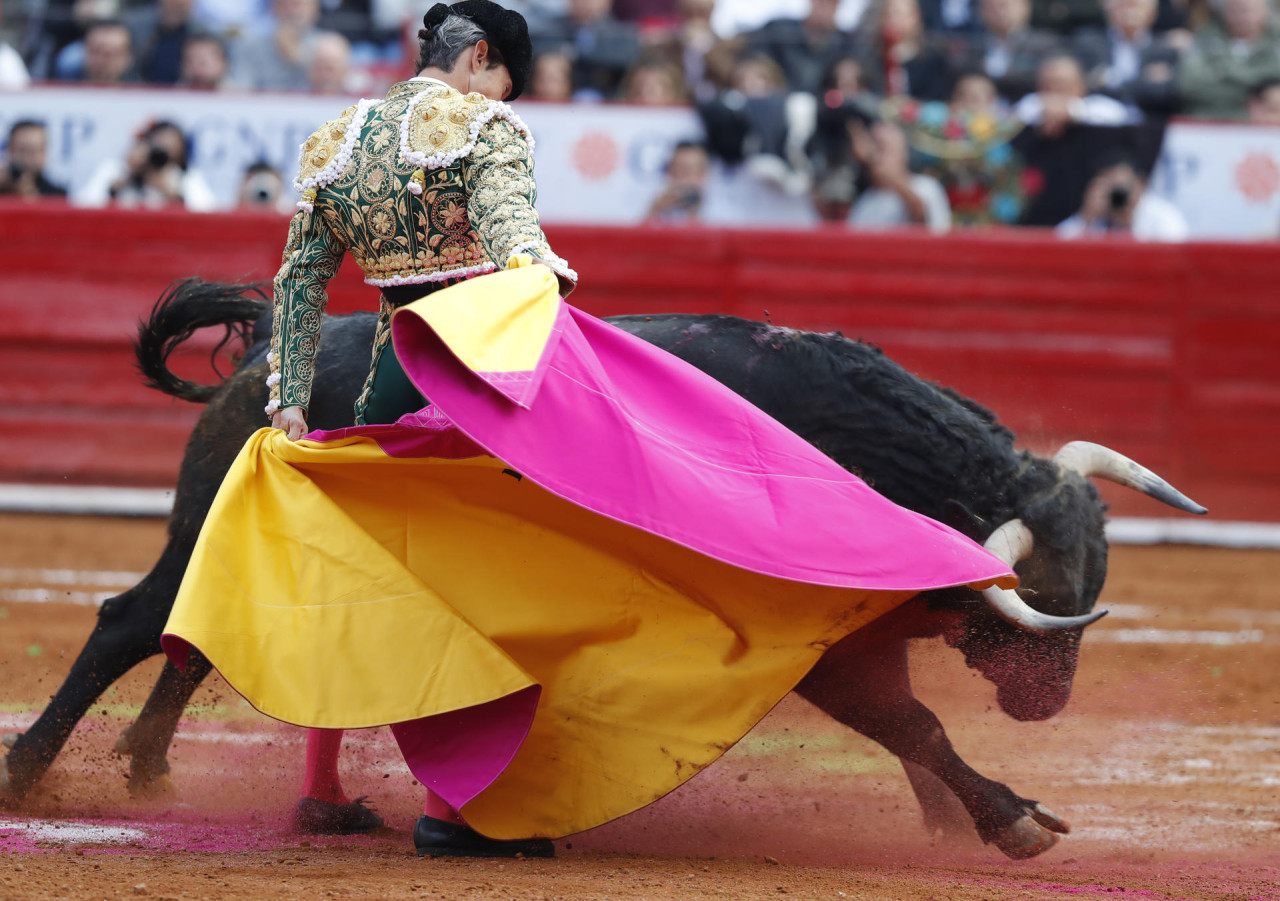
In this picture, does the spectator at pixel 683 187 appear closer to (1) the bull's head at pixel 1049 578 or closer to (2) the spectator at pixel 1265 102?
(2) the spectator at pixel 1265 102

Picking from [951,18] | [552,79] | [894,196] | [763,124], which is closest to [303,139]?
[552,79]

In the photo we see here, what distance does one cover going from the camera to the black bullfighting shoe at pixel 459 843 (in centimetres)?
254

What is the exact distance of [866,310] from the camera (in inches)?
266

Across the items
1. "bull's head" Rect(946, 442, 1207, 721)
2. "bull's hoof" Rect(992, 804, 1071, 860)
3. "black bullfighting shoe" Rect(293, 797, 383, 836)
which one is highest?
"bull's head" Rect(946, 442, 1207, 721)

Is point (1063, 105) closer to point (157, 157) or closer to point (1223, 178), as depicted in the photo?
point (1223, 178)

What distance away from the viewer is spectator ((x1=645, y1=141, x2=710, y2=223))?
6.64m

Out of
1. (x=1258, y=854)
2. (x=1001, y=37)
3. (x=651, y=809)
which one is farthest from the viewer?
(x=1001, y=37)

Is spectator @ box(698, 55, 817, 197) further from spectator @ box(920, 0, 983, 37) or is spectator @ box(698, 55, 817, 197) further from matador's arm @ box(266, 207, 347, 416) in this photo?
matador's arm @ box(266, 207, 347, 416)

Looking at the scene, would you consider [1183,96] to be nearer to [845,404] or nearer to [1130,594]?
[1130,594]

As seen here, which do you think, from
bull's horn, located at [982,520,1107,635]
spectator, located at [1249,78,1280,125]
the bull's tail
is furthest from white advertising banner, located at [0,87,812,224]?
bull's horn, located at [982,520,1107,635]

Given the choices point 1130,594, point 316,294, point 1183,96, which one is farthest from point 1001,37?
point 316,294

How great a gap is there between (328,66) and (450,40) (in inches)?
184

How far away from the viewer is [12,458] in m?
6.64

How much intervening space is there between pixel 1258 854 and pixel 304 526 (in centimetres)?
193
